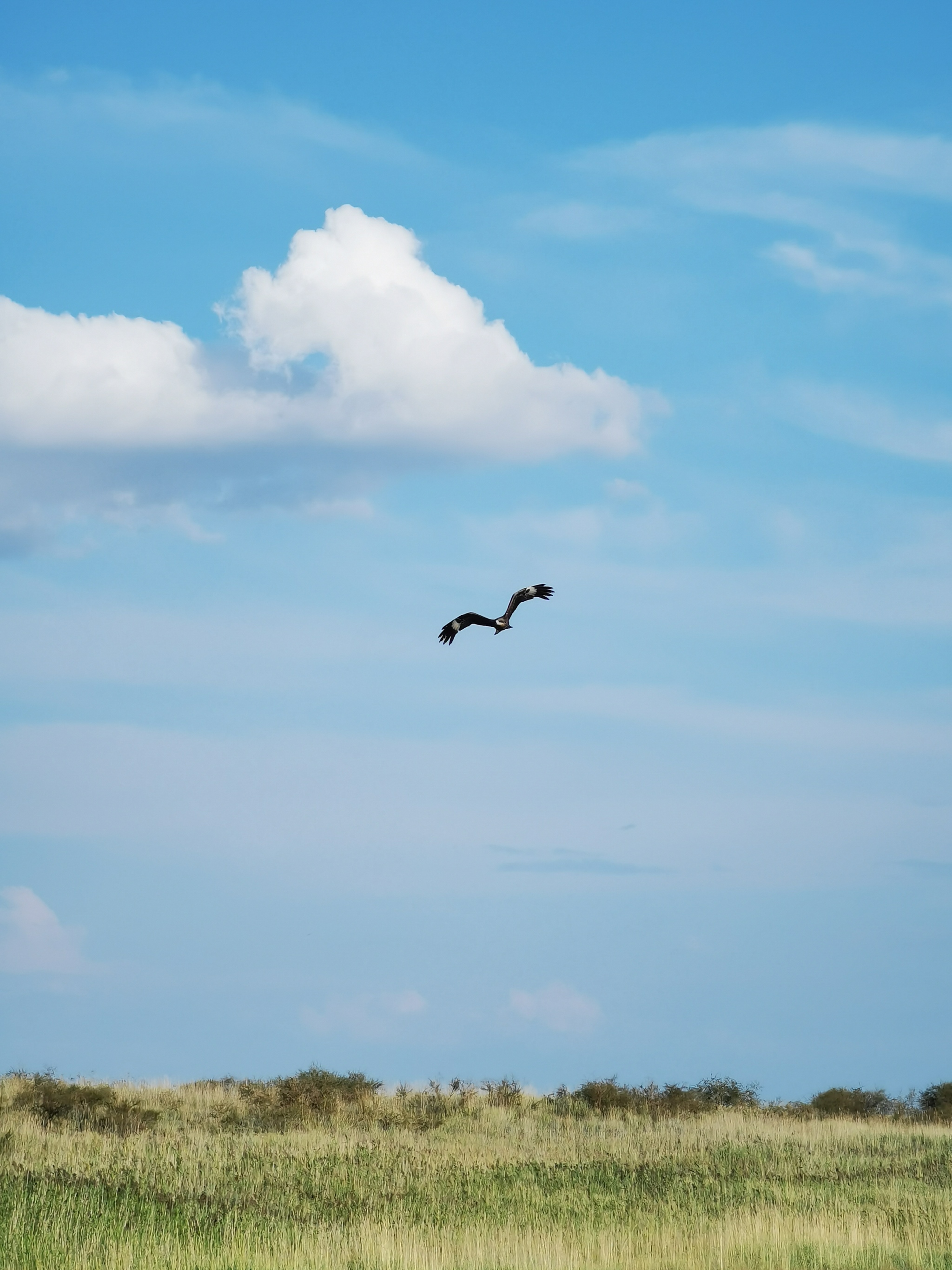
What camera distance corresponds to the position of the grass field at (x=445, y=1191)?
48.8ft

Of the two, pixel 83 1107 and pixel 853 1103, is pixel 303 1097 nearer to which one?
pixel 83 1107

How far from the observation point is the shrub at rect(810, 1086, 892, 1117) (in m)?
38.4

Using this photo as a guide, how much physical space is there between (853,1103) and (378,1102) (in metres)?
14.4

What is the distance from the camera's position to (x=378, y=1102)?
108 feet

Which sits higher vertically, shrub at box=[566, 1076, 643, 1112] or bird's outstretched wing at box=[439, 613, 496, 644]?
bird's outstretched wing at box=[439, 613, 496, 644]

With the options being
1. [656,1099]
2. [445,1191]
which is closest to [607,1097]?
[656,1099]

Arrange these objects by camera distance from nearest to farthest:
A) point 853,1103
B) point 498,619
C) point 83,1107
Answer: point 498,619 < point 83,1107 < point 853,1103

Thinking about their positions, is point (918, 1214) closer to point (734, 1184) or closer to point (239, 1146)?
point (734, 1184)

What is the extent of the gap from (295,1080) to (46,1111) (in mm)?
6320

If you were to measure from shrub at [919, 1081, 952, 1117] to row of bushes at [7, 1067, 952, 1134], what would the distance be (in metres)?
0.03

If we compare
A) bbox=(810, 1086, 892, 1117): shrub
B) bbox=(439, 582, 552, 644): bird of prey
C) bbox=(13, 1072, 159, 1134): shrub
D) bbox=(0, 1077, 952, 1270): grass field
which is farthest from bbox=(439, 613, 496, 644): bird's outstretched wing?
bbox=(810, 1086, 892, 1117): shrub

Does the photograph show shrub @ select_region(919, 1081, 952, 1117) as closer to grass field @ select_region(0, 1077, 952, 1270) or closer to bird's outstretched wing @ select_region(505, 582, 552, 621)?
grass field @ select_region(0, 1077, 952, 1270)

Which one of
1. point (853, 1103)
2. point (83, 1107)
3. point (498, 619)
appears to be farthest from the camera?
point (853, 1103)

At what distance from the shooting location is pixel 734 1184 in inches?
800
